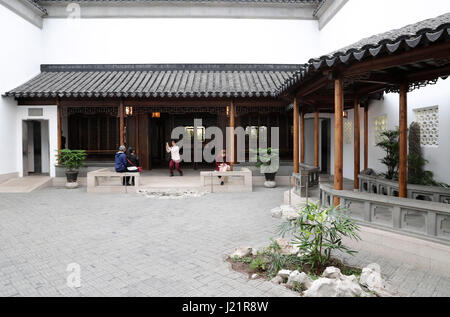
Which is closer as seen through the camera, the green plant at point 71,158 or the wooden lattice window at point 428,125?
the wooden lattice window at point 428,125

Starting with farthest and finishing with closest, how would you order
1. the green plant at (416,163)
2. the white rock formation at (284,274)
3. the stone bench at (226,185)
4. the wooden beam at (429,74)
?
the stone bench at (226,185) → the green plant at (416,163) → the wooden beam at (429,74) → the white rock formation at (284,274)

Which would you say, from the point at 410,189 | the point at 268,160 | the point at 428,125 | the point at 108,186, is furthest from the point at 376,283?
the point at 108,186

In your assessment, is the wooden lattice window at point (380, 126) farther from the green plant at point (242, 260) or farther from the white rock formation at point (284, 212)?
the green plant at point (242, 260)

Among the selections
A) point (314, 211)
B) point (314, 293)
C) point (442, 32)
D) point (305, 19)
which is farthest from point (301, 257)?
point (305, 19)

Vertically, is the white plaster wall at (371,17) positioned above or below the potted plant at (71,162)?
above

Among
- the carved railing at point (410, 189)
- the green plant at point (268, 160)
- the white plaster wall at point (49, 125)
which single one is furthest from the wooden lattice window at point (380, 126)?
the white plaster wall at point (49, 125)

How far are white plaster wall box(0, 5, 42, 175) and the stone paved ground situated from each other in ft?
12.7

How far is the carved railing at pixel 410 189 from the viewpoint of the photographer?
525 centimetres

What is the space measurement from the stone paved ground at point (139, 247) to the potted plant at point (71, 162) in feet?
6.99

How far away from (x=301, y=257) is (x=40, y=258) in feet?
12.8

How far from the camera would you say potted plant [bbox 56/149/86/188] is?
10250 millimetres

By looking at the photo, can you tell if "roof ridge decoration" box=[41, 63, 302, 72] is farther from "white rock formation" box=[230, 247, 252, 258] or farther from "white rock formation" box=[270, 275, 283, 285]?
"white rock formation" box=[270, 275, 283, 285]

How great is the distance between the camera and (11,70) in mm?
11078

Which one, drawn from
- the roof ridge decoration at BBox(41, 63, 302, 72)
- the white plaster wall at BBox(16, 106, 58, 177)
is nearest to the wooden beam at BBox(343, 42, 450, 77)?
the roof ridge decoration at BBox(41, 63, 302, 72)
